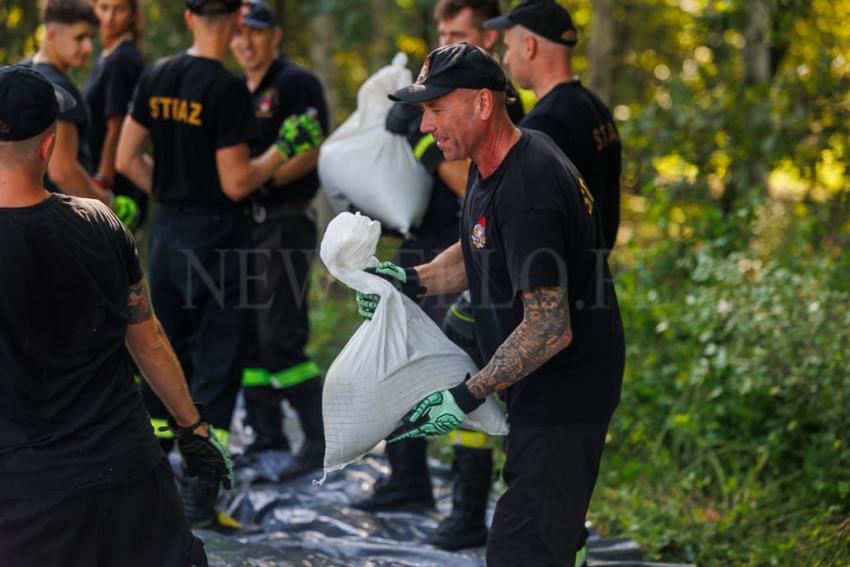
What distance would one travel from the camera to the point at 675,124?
736 cm

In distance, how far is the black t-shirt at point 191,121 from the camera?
4.47 metres

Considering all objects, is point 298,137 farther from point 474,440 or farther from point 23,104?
point 23,104

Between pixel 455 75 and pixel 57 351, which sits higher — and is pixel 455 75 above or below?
above

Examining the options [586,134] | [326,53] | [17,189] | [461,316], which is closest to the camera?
[17,189]

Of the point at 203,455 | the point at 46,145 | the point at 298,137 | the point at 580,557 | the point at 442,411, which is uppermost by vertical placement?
the point at 46,145

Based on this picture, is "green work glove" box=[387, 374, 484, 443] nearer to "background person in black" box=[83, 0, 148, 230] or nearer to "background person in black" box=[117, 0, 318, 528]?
"background person in black" box=[117, 0, 318, 528]

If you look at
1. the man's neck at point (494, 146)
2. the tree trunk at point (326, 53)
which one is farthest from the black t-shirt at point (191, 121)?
the tree trunk at point (326, 53)

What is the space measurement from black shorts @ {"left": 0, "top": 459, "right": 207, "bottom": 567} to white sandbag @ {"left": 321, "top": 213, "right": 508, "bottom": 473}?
533mm

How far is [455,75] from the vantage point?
2902mm

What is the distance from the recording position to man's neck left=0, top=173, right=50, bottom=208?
2512mm

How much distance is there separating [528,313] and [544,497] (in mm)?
574

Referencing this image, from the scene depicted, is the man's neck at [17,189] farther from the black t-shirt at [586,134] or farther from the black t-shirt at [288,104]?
the black t-shirt at [288,104]

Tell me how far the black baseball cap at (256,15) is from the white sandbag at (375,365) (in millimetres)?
2352

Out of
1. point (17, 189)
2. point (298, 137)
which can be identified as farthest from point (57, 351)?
point (298, 137)
